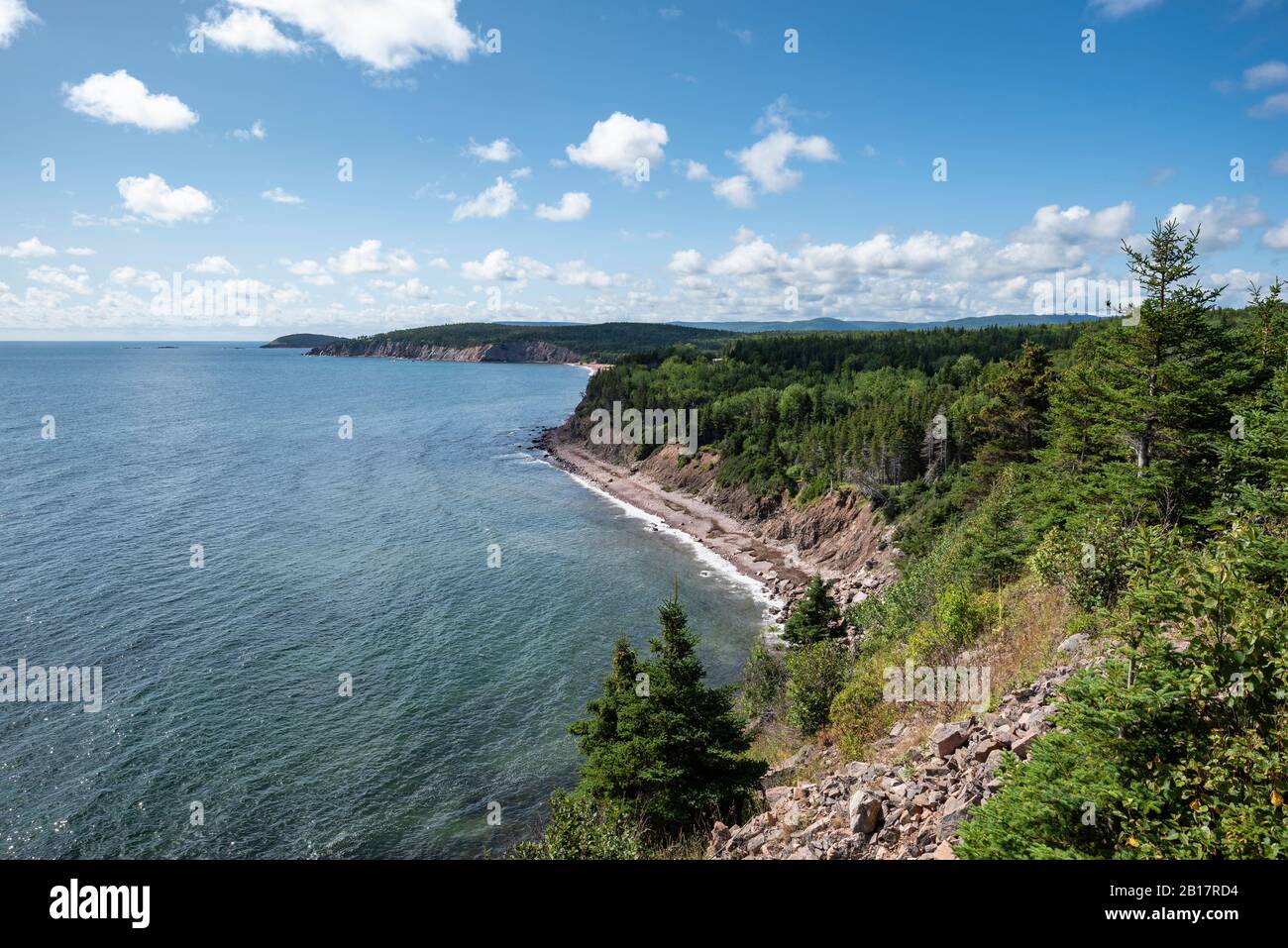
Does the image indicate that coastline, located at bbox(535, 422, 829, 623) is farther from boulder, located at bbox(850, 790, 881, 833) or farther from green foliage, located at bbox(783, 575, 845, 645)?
boulder, located at bbox(850, 790, 881, 833)

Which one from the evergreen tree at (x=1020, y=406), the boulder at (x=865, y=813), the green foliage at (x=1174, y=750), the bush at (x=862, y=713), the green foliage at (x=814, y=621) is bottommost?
the green foliage at (x=814, y=621)

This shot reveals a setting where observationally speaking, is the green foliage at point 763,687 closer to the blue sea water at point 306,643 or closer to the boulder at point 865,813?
the blue sea water at point 306,643

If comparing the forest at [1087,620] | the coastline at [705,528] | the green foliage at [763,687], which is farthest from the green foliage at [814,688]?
the coastline at [705,528]

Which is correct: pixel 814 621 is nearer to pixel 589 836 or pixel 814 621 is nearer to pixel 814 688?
pixel 814 688

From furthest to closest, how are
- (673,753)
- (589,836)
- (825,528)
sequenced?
(825,528), (673,753), (589,836)

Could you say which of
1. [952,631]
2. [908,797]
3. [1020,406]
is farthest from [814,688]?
[1020,406]
